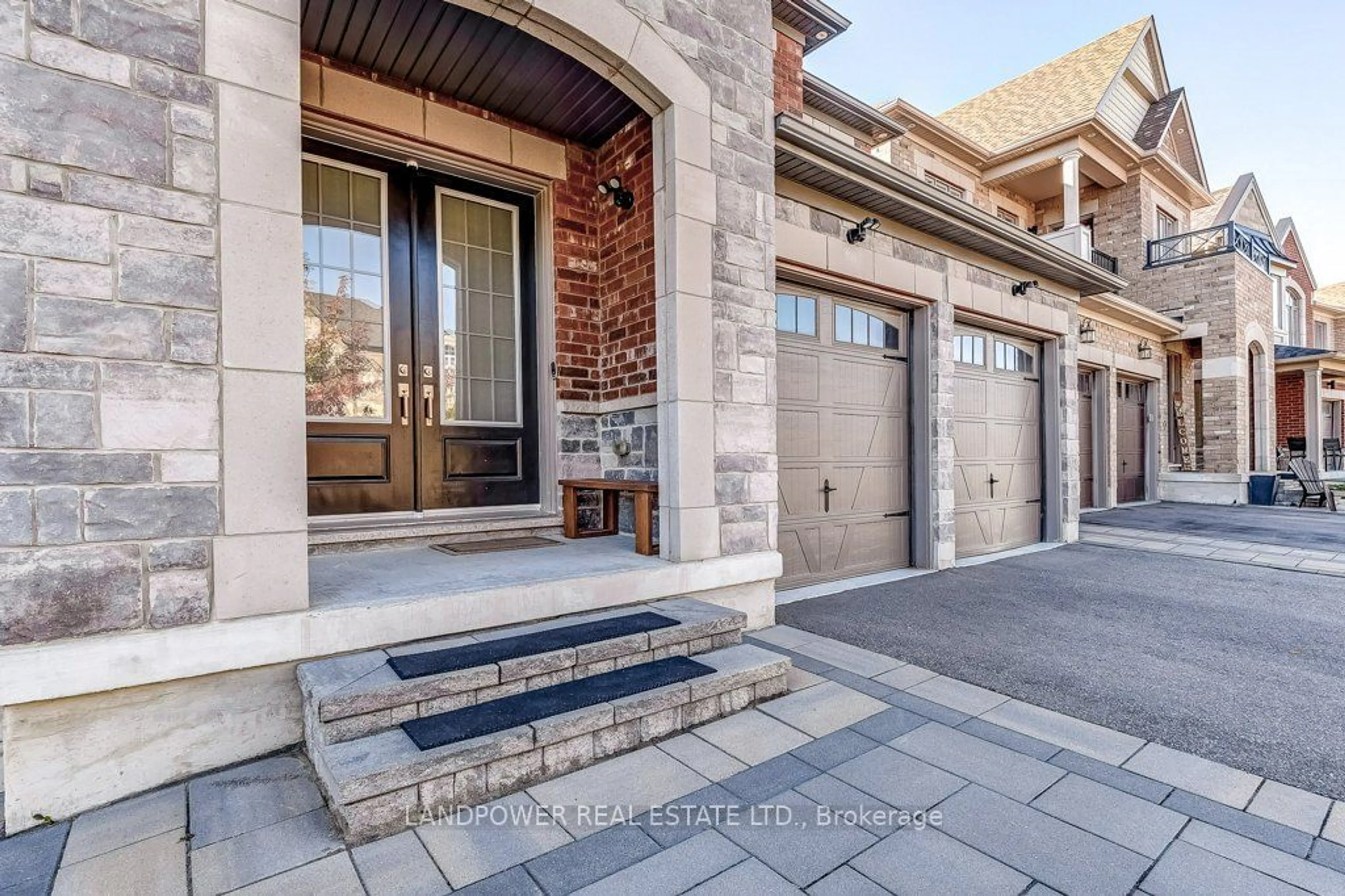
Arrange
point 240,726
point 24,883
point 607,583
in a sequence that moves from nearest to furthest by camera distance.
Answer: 1. point 24,883
2. point 240,726
3. point 607,583

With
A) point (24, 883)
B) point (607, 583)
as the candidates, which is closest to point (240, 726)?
point (24, 883)

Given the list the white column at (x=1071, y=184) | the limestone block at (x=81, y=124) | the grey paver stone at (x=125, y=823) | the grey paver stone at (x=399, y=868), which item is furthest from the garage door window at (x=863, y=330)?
the white column at (x=1071, y=184)

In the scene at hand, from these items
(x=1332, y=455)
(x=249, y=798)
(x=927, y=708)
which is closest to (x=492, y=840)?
(x=249, y=798)

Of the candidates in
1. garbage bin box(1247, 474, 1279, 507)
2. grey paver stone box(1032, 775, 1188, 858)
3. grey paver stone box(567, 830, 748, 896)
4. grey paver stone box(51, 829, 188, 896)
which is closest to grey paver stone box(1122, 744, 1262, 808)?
grey paver stone box(1032, 775, 1188, 858)

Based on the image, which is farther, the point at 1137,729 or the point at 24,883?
the point at 1137,729

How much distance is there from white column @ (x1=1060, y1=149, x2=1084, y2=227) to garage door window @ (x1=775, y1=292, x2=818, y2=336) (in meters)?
7.96

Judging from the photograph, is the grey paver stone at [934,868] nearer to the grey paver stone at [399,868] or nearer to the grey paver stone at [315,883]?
the grey paver stone at [399,868]

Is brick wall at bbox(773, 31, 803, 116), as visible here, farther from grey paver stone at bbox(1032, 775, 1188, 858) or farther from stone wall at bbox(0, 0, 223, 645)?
grey paver stone at bbox(1032, 775, 1188, 858)

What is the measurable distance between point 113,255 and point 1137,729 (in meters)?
3.97

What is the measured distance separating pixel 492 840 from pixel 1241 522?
10471 mm

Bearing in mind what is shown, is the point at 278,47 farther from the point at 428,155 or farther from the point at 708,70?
the point at 708,70

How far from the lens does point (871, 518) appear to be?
5.18m

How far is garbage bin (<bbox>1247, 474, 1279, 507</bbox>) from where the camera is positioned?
35.7ft

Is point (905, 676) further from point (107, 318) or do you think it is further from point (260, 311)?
point (107, 318)
